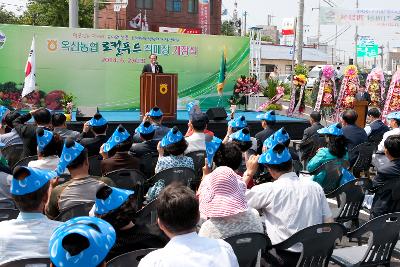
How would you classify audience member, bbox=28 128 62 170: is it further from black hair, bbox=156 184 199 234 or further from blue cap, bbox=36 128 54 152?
black hair, bbox=156 184 199 234

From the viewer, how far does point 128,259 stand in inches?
108

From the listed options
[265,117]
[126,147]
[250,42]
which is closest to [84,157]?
[126,147]

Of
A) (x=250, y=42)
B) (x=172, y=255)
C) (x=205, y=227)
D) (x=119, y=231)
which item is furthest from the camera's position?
(x=250, y=42)

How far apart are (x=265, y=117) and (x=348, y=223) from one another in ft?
9.27

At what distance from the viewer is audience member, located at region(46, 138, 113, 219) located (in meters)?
4.06

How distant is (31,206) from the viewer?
2990 millimetres

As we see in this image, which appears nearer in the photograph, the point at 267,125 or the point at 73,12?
the point at 267,125

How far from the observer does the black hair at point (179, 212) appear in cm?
249

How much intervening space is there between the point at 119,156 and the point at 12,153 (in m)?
2.14

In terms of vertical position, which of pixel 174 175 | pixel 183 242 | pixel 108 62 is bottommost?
pixel 174 175

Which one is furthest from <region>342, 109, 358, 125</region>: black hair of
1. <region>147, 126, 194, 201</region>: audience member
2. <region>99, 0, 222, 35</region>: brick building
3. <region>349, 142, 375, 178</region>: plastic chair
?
<region>99, 0, 222, 35</region>: brick building

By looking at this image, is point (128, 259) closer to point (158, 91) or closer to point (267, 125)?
point (267, 125)

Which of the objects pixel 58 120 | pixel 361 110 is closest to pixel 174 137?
pixel 58 120

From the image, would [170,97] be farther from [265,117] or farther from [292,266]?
[292,266]
